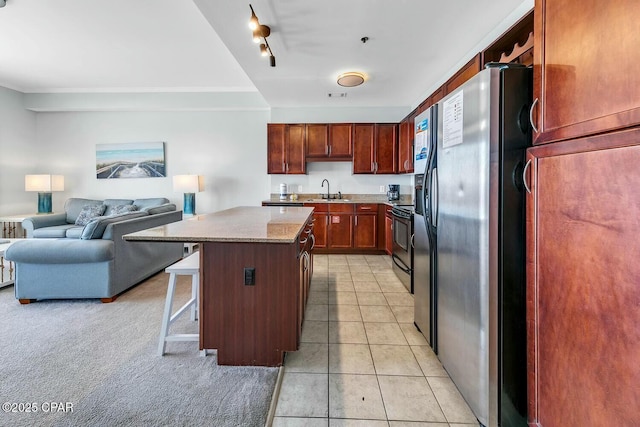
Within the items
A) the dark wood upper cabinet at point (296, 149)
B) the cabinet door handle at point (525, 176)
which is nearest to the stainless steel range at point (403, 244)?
the cabinet door handle at point (525, 176)

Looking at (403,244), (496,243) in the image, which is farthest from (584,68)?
(403,244)

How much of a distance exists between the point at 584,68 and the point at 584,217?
50 centimetres

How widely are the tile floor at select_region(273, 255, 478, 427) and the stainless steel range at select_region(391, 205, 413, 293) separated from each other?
310 millimetres

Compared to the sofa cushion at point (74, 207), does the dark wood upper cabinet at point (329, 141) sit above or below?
above

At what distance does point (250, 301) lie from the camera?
5.55ft

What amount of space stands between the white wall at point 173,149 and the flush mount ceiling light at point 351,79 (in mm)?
1954

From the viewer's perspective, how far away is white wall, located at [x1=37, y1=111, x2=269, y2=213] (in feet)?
17.1

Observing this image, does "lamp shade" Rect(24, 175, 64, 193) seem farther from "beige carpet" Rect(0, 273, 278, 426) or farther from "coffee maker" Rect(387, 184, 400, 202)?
"coffee maker" Rect(387, 184, 400, 202)

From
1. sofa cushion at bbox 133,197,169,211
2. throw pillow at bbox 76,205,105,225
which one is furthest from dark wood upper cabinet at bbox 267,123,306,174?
throw pillow at bbox 76,205,105,225

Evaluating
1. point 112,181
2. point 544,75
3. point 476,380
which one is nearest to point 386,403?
point 476,380

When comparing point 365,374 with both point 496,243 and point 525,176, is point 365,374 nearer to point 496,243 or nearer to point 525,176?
point 496,243

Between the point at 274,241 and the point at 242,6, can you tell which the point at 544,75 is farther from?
the point at 242,6

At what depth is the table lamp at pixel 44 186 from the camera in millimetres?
4715

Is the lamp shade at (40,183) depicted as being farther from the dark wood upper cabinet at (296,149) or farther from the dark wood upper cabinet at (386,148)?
the dark wood upper cabinet at (386,148)
